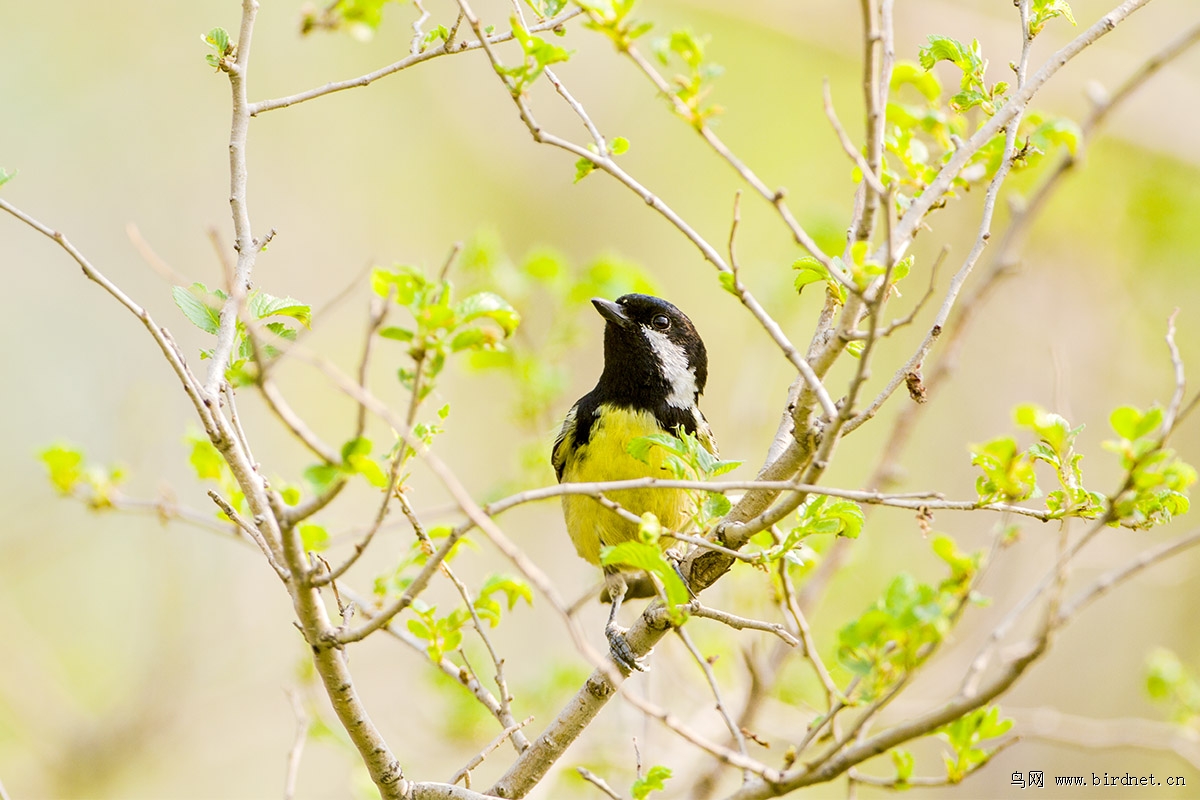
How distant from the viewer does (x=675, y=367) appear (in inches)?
172

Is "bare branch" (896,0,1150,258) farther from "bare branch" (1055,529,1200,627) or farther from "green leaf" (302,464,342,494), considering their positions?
"green leaf" (302,464,342,494)

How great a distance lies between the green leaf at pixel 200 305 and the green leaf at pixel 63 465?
46.5 inches

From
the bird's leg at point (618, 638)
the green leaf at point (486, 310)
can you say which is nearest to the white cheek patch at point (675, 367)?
the bird's leg at point (618, 638)

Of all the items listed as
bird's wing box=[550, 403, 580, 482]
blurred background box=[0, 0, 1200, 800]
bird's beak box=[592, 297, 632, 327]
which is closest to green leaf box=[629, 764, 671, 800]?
blurred background box=[0, 0, 1200, 800]

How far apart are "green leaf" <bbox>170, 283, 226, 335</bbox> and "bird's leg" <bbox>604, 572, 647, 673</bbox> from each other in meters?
1.31

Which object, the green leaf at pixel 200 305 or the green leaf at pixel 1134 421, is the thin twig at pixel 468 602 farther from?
the green leaf at pixel 1134 421

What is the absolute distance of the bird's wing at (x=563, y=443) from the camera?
4297 millimetres

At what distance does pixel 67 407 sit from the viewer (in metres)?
9.11

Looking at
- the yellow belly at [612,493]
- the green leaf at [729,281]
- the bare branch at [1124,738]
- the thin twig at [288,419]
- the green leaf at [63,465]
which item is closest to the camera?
the thin twig at [288,419]

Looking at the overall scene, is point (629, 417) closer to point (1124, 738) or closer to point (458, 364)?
point (458, 364)

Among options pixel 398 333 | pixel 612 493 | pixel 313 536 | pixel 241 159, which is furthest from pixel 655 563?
pixel 612 493

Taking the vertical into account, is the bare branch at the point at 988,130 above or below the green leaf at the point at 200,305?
above

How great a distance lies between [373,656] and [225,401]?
590cm

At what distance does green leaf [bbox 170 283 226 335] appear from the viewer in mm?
2213
